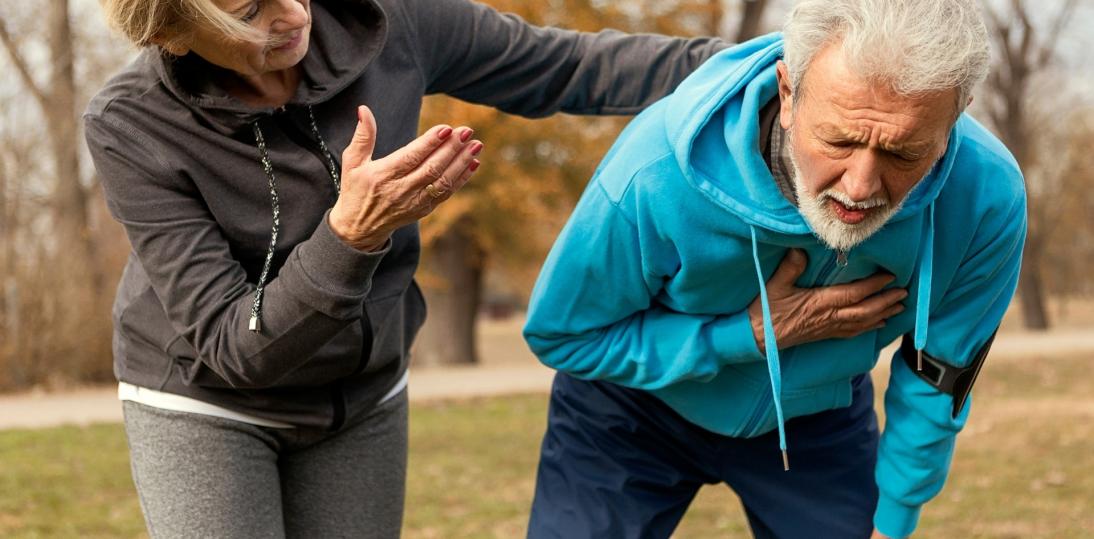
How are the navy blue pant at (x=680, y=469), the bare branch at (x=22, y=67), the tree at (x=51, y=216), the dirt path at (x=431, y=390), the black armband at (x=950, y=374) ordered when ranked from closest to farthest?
the black armband at (x=950, y=374), the navy blue pant at (x=680, y=469), the dirt path at (x=431, y=390), the tree at (x=51, y=216), the bare branch at (x=22, y=67)

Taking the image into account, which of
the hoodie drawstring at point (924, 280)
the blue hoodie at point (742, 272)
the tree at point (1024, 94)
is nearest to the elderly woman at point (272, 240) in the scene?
the blue hoodie at point (742, 272)

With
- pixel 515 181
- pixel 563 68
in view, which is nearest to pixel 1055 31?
pixel 515 181

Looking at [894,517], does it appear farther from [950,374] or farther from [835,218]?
[835,218]

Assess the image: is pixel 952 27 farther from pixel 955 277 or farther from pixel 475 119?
pixel 475 119

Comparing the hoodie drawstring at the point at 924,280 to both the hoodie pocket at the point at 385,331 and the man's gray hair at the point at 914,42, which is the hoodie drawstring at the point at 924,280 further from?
the hoodie pocket at the point at 385,331

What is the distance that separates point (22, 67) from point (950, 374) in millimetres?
15790

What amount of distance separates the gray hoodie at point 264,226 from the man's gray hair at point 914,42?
0.97 m

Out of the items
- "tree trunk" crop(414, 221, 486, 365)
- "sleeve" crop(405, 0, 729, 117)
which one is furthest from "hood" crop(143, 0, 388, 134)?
"tree trunk" crop(414, 221, 486, 365)

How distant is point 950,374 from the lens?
10.1ft

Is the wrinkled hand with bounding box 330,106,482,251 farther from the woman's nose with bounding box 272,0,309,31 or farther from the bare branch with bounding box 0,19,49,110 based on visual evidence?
the bare branch with bounding box 0,19,49,110

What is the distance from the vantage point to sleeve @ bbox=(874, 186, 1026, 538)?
2.90 meters

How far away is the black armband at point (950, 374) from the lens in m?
3.07

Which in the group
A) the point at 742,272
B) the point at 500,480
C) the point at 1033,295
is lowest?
the point at 1033,295

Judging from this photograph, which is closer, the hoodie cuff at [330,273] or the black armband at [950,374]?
the hoodie cuff at [330,273]
